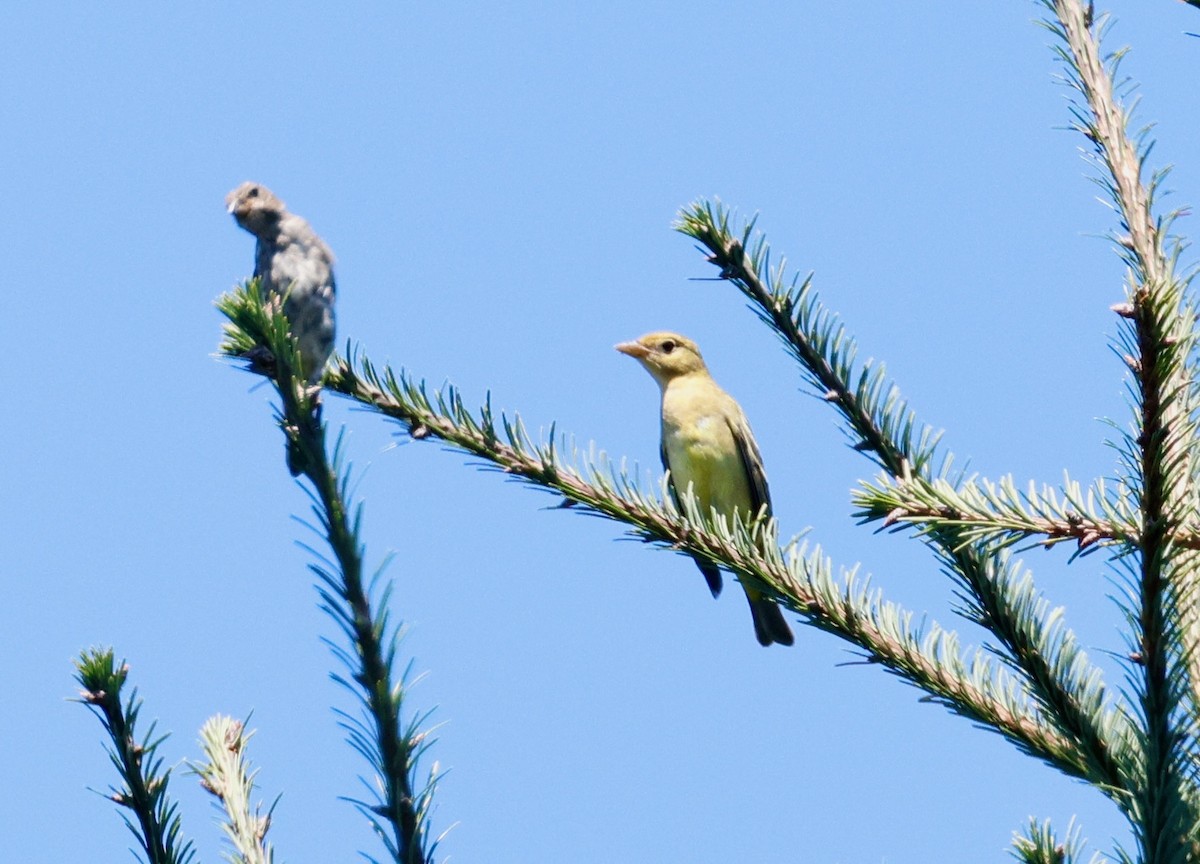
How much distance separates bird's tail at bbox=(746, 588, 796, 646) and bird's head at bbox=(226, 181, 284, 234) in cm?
341

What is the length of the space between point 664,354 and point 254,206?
248 cm

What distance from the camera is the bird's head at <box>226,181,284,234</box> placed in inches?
282

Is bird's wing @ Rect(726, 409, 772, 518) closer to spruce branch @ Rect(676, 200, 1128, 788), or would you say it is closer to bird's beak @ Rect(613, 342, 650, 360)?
bird's beak @ Rect(613, 342, 650, 360)

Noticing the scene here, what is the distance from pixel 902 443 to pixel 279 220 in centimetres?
518

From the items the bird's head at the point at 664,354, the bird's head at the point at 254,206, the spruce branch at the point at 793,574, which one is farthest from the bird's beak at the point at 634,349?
the spruce branch at the point at 793,574

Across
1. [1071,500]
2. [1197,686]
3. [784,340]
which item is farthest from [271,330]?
[1197,686]

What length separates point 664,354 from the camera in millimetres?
7074

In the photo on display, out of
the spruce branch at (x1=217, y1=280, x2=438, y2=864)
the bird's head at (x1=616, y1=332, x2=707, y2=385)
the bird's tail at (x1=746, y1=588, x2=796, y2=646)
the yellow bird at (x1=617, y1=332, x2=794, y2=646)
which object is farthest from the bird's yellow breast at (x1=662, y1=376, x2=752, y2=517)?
the spruce branch at (x1=217, y1=280, x2=438, y2=864)

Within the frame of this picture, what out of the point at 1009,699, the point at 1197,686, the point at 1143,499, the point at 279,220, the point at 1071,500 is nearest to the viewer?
the point at 1143,499

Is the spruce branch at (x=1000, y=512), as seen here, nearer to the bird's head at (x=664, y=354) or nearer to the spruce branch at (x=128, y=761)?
the spruce branch at (x=128, y=761)

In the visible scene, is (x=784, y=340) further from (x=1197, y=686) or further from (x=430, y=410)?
(x=1197, y=686)

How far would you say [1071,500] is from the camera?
1.98 metres

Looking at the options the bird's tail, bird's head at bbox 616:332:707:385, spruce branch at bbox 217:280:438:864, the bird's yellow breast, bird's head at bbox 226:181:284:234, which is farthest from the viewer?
bird's head at bbox 226:181:284:234

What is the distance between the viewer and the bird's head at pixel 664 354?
706 cm
